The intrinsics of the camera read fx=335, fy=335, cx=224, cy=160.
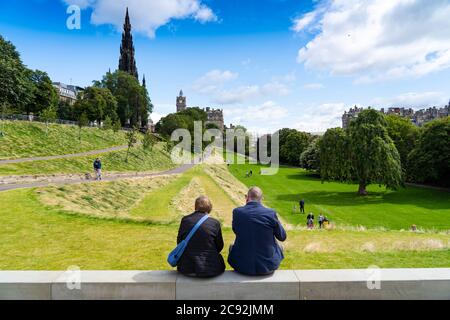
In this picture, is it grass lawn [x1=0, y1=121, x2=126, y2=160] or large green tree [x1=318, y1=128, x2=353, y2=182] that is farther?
large green tree [x1=318, y1=128, x2=353, y2=182]

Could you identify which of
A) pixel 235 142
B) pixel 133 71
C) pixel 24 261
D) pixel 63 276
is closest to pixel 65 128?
pixel 24 261

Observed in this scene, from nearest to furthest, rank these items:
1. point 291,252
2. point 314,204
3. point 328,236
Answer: point 291,252
point 328,236
point 314,204

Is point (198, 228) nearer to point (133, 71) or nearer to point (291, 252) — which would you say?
point (291, 252)

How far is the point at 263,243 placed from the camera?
5512 millimetres

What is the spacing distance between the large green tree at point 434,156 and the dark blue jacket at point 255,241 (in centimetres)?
5359

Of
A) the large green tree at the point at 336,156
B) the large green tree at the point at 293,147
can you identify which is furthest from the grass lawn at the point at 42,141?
the large green tree at the point at 293,147

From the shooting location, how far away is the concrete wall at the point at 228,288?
5.19 meters

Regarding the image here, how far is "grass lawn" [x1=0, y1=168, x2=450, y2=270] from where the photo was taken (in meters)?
8.15

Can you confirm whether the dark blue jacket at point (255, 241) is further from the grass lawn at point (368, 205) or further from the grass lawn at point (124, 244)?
the grass lawn at point (368, 205)

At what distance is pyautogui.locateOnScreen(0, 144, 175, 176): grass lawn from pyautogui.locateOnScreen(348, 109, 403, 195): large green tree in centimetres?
3026

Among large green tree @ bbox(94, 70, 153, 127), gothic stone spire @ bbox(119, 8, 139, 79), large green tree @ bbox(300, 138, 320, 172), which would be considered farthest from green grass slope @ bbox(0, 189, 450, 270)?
gothic stone spire @ bbox(119, 8, 139, 79)

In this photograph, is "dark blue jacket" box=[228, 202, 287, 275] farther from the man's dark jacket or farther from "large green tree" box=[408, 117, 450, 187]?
"large green tree" box=[408, 117, 450, 187]

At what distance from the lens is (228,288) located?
17.0 feet

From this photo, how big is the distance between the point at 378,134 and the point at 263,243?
43395 mm
